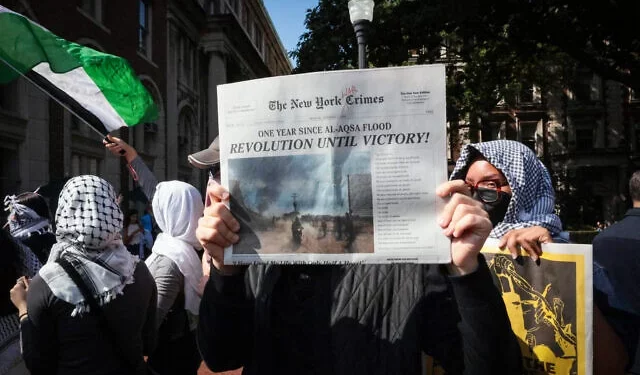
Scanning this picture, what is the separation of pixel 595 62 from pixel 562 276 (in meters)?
10.5

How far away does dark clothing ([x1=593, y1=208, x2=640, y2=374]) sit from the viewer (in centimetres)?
199

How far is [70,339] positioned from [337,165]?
162 centimetres

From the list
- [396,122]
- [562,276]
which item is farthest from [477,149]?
[396,122]

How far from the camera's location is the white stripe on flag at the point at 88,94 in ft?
13.7

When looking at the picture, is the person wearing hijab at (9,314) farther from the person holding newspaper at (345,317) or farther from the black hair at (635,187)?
the black hair at (635,187)

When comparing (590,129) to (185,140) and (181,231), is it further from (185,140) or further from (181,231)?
(181,231)

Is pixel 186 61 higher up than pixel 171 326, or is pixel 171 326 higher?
pixel 186 61

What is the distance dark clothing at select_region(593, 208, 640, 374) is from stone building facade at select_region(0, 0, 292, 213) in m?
11.5

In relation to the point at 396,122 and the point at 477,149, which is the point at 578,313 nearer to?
the point at 477,149

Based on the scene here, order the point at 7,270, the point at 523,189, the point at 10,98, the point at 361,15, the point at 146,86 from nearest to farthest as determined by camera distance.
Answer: the point at 523,189
the point at 7,270
the point at 361,15
the point at 10,98
the point at 146,86

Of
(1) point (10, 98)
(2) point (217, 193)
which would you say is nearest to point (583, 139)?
(1) point (10, 98)

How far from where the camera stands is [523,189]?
7.03 ft

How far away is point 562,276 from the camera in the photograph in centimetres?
177

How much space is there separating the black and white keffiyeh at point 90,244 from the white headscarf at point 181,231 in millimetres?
449
